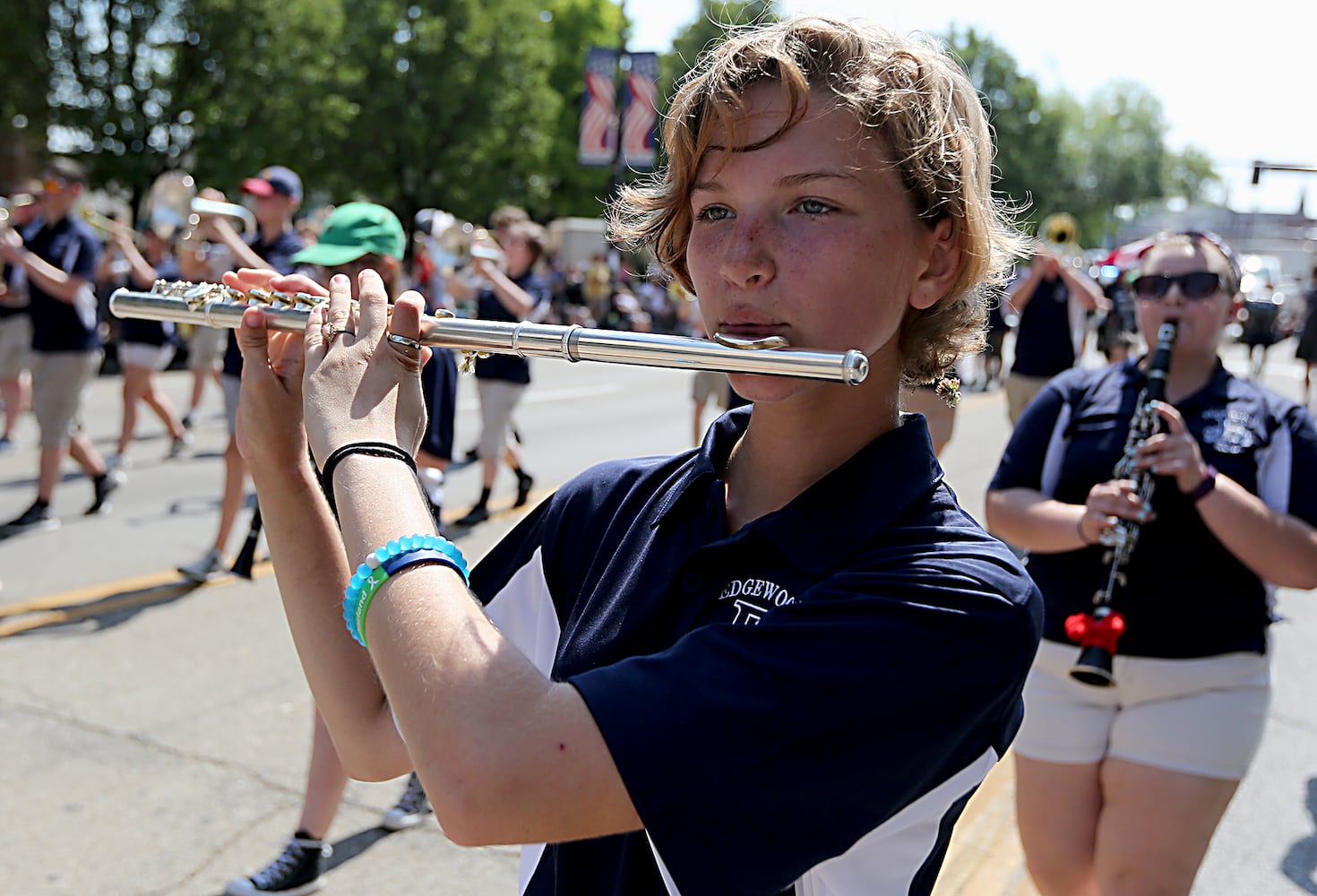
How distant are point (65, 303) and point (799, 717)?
293 inches

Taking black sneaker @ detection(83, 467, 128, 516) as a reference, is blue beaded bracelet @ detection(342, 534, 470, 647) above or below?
above

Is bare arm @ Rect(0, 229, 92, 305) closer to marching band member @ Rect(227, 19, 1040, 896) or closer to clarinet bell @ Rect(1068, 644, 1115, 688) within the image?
marching band member @ Rect(227, 19, 1040, 896)

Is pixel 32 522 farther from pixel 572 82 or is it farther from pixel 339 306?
pixel 572 82

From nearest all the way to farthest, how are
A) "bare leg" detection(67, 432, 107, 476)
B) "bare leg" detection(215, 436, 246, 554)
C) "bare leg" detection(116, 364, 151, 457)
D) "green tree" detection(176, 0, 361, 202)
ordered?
1. "bare leg" detection(215, 436, 246, 554)
2. "bare leg" detection(67, 432, 107, 476)
3. "bare leg" detection(116, 364, 151, 457)
4. "green tree" detection(176, 0, 361, 202)

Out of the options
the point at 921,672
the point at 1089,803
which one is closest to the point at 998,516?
the point at 1089,803

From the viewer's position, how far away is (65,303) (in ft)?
24.6

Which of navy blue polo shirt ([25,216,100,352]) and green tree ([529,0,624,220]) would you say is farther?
green tree ([529,0,624,220])

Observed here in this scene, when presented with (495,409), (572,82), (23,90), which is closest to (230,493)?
(495,409)

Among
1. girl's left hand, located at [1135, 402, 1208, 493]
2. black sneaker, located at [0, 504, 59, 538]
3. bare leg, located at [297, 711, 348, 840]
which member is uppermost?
girl's left hand, located at [1135, 402, 1208, 493]

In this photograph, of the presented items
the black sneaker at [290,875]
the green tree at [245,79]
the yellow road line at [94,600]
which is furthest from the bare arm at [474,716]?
the green tree at [245,79]

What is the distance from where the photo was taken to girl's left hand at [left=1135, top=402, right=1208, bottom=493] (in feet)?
8.90

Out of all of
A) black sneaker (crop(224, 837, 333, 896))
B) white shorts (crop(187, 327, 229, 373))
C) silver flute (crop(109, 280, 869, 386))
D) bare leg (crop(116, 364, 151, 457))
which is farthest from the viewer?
white shorts (crop(187, 327, 229, 373))

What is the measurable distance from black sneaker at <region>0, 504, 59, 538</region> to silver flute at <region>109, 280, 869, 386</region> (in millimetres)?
5838

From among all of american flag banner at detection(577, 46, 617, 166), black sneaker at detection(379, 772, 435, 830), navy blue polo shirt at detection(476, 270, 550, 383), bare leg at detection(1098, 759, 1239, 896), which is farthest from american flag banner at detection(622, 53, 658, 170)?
bare leg at detection(1098, 759, 1239, 896)
